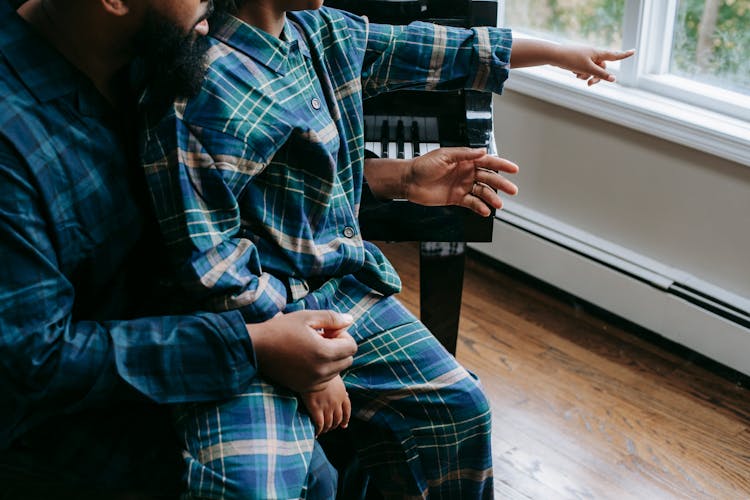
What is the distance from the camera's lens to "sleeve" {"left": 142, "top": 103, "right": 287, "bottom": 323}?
110 centimetres

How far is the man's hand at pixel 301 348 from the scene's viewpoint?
1.12 m

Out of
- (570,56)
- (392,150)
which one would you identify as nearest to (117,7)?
(392,150)

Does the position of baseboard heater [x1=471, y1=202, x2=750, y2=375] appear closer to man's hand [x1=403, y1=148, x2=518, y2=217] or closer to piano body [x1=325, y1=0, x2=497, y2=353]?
piano body [x1=325, y1=0, x2=497, y2=353]

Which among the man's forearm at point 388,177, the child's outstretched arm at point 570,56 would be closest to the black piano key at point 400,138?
the man's forearm at point 388,177

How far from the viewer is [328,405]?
119 cm

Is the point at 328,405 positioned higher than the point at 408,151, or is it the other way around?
the point at 408,151

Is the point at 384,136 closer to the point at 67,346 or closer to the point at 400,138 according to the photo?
the point at 400,138

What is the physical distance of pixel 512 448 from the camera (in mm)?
1872

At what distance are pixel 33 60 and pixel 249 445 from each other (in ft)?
1.81

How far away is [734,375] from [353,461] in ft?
3.40

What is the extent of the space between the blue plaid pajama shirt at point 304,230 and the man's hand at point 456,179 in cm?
12

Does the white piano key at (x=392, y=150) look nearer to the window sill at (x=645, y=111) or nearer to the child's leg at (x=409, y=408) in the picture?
the child's leg at (x=409, y=408)

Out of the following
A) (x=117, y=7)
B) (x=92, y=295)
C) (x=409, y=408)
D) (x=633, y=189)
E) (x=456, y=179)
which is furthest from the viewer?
(x=633, y=189)

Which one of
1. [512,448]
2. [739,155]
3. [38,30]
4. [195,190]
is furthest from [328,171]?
[739,155]
